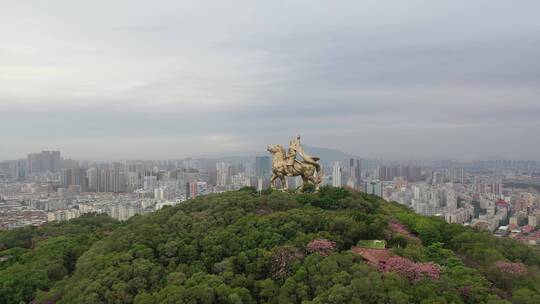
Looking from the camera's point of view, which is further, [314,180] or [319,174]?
[319,174]

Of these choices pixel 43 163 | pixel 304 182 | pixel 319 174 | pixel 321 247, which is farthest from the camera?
pixel 43 163

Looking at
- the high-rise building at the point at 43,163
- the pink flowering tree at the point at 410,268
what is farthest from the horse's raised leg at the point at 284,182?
the high-rise building at the point at 43,163

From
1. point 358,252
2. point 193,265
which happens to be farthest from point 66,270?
Answer: point 358,252

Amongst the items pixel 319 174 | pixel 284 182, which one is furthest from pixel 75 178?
pixel 319 174

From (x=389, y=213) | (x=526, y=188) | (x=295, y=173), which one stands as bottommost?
(x=526, y=188)

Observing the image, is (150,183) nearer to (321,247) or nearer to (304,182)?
(304,182)

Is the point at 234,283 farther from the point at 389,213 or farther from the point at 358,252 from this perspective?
the point at 389,213

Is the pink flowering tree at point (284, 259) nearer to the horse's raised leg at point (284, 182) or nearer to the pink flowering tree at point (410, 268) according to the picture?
the pink flowering tree at point (410, 268)
